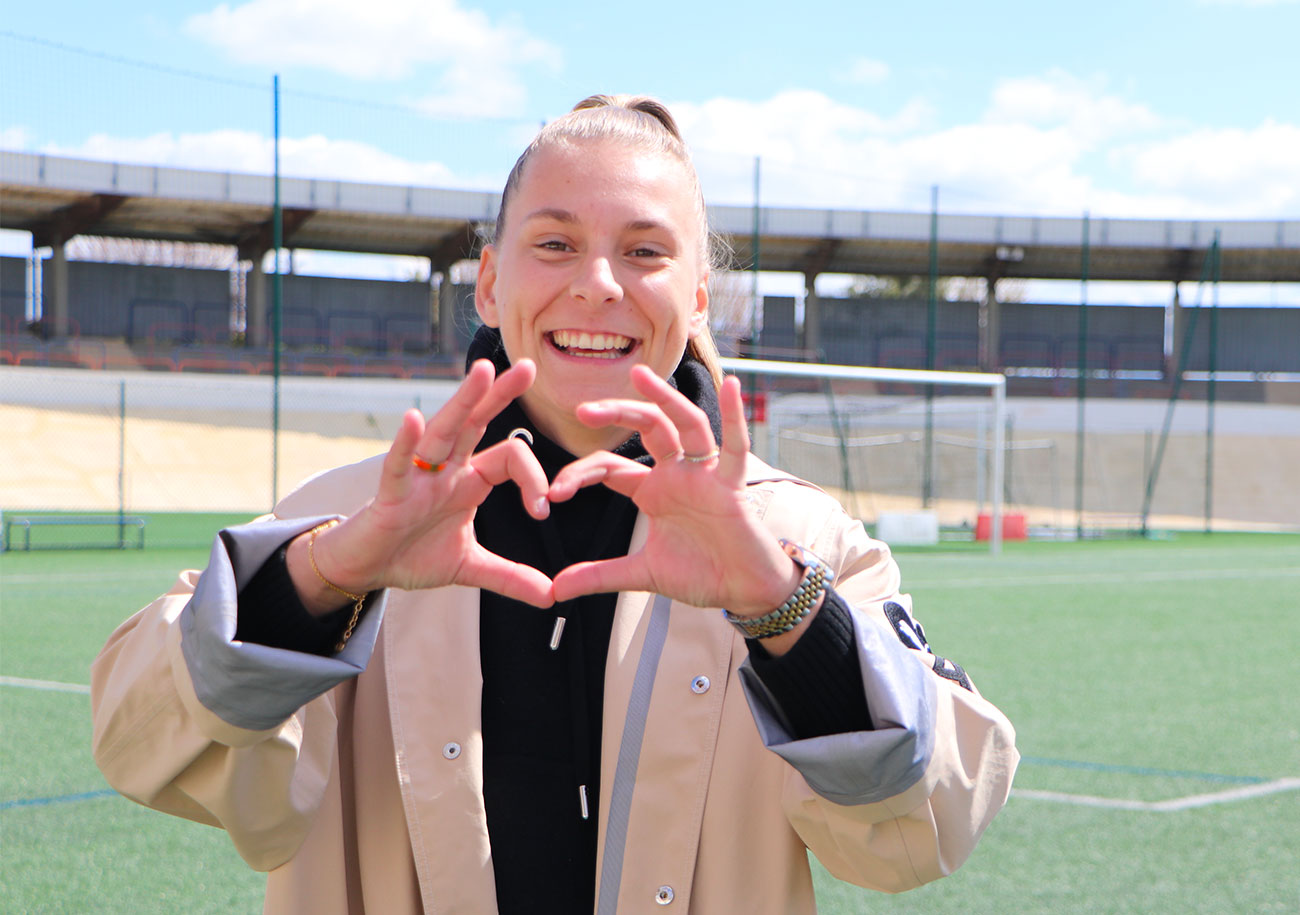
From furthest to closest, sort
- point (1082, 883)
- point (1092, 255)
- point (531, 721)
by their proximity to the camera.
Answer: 1. point (1092, 255)
2. point (1082, 883)
3. point (531, 721)

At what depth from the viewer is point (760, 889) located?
5.19 feet

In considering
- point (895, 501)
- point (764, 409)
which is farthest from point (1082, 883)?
point (895, 501)

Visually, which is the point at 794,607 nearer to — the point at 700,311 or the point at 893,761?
the point at 893,761

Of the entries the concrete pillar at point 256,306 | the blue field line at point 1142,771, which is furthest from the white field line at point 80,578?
the concrete pillar at point 256,306

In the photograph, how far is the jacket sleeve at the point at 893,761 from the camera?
1382 mm

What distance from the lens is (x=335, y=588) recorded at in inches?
55.9

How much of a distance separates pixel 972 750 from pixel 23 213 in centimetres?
3269

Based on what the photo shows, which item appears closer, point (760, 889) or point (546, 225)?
point (760, 889)

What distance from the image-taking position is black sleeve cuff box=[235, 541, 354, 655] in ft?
4.70

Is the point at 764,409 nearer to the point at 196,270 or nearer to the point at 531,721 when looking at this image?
the point at 196,270

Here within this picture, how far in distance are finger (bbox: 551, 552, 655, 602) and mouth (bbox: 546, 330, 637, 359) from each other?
15.5 inches

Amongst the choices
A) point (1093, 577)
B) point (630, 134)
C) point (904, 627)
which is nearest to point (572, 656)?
point (904, 627)

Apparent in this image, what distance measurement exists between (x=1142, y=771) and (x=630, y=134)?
422 centimetres

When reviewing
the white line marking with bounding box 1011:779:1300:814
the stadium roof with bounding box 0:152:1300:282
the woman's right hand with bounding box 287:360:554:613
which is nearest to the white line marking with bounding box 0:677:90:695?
the white line marking with bounding box 1011:779:1300:814
